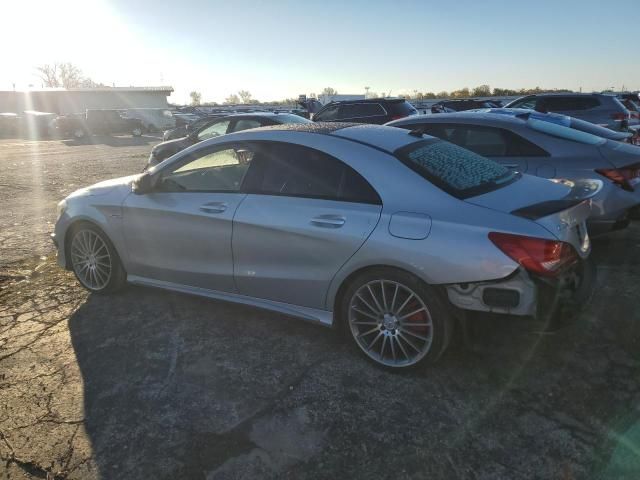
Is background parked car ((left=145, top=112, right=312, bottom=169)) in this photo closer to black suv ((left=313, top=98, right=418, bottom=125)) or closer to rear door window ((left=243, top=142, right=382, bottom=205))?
black suv ((left=313, top=98, right=418, bottom=125))

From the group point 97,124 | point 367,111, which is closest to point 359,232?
point 367,111

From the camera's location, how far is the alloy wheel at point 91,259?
4625 mm

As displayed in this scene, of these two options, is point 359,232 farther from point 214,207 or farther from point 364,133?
point 214,207

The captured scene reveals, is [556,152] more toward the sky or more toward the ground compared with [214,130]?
more toward the ground

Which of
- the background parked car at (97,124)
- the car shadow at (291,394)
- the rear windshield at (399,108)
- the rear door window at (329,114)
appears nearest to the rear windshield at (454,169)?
the car shadow at (291,394)

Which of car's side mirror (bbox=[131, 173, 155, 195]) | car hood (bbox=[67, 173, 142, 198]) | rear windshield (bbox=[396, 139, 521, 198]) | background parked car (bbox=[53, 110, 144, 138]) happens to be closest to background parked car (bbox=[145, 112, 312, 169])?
car hood (bbox=[67, 173, 142, 198])

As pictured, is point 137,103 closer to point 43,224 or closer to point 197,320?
point 43,224

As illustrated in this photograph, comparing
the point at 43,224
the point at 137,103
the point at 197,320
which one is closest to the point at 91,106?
the point at 137,103

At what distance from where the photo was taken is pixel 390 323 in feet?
10.7

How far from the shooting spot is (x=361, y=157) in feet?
11.3

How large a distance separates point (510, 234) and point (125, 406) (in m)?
2.46

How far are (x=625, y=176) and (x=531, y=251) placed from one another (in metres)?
2.69

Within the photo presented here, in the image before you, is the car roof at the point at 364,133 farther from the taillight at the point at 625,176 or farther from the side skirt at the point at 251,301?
the taillight at the point at 625,176

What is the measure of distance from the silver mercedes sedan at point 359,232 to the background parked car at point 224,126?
6.08 meters
